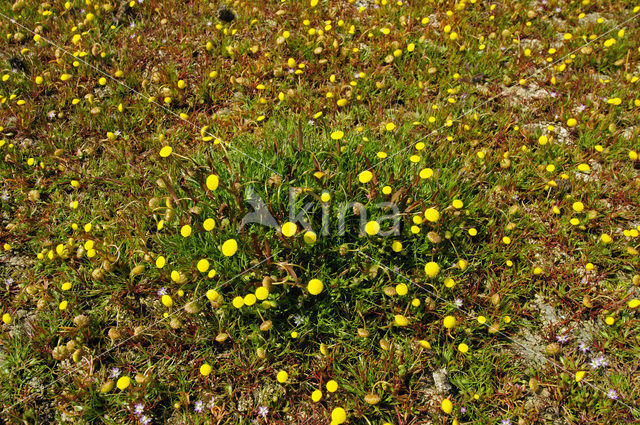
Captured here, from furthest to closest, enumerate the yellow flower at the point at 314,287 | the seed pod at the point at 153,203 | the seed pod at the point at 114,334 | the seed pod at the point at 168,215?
1. the seed pod at the point at 153,203
2. the seed pod at the point at 168,215
3. the seed pod at the point at 114,334
4. the yellow flower at the point at 314,287

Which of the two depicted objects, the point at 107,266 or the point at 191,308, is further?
the point at 107,266

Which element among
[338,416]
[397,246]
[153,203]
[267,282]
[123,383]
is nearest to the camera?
[338,416]

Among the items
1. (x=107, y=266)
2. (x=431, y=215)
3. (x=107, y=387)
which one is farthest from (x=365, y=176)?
(x=107, y=387)

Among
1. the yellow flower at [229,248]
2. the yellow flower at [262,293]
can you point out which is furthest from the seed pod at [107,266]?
the yellow flower at [262,293]

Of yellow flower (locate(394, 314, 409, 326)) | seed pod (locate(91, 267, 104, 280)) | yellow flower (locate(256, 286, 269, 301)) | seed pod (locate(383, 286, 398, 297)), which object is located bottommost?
yellow flower (locate(394, 314, 409, 326))

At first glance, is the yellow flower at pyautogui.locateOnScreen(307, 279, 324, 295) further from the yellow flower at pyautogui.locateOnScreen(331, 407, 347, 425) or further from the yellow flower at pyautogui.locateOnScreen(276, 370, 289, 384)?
the yellow flower at pyautogui.locateOnScreen(331, 407, 347, 425)

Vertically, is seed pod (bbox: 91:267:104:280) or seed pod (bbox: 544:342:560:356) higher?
seed pod (bbox: 91:267:104:280)

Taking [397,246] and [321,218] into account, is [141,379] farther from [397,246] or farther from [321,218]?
[397,246]

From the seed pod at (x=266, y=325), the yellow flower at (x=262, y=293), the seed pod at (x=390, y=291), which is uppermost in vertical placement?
the yellow flower at (x=262, y=293)

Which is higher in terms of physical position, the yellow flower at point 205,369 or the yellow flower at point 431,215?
the yellow flower at point 431,215

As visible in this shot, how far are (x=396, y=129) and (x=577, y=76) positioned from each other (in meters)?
1.93

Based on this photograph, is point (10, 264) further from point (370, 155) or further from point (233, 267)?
point (370, 155)

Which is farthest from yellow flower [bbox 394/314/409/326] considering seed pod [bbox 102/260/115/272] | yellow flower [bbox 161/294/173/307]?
seed pod [bbox 102/260/115/272]

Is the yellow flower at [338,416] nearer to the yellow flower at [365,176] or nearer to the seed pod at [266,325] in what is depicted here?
the seed pod at [266,325]
